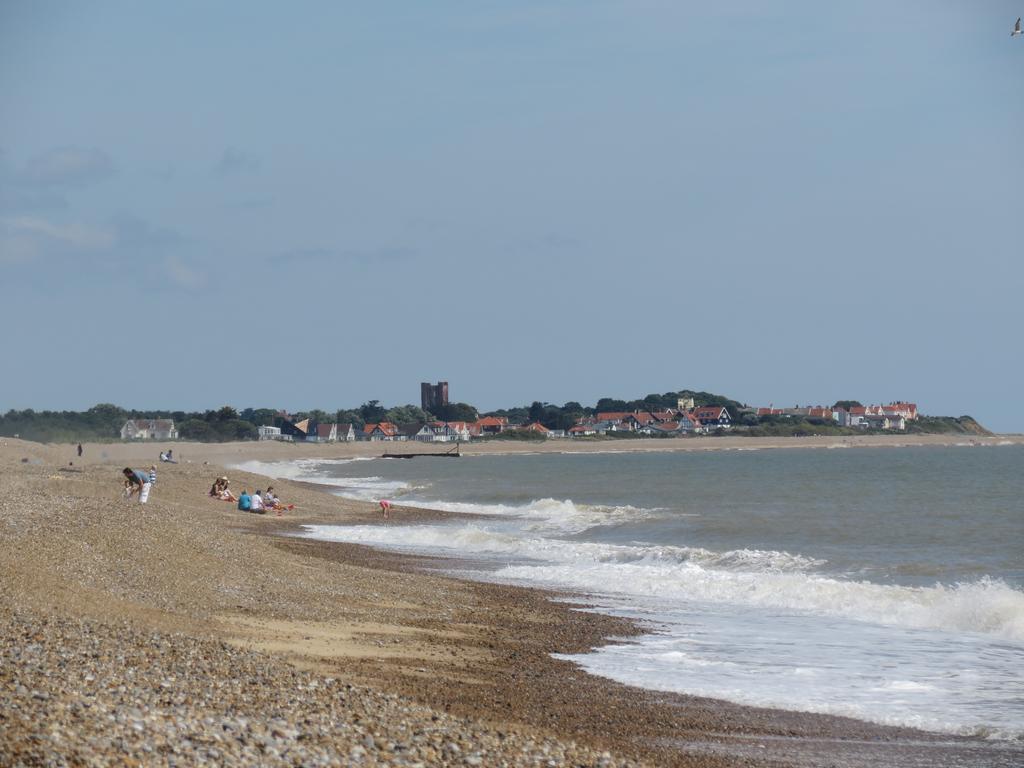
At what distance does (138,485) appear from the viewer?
30312mm

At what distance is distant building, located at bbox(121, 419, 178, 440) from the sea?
104981 millimetres

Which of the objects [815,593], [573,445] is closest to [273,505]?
[815,593]

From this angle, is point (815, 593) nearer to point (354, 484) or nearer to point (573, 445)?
point (354, 484)

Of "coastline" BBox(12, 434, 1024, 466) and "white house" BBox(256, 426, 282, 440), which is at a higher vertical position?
"white house" BBox(256, 426, 282, 440)

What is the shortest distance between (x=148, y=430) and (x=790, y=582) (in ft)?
471

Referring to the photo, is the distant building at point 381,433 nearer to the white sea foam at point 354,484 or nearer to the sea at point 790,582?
the white sea foam at point 354,484

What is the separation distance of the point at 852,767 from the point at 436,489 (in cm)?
5263

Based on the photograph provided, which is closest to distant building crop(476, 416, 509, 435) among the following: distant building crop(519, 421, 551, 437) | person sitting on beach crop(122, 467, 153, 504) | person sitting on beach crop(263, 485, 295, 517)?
distant building crop(519, 421, 551, 437)

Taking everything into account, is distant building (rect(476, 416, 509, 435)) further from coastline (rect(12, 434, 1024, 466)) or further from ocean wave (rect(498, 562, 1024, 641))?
ocean wave (rect(498, 562, 1024, 641))

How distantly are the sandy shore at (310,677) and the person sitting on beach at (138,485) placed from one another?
8371mm

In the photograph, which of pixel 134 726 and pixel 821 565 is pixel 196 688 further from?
pixel 821 565

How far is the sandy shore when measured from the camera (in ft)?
25.3

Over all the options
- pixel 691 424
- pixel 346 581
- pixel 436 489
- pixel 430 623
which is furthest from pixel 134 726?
pixel 691 424

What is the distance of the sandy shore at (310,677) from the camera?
25.3 feet
